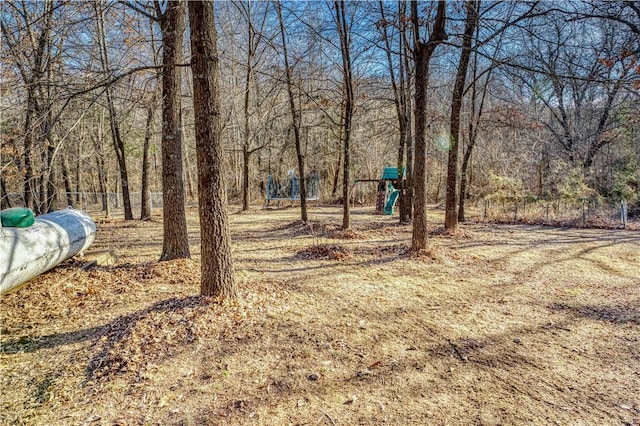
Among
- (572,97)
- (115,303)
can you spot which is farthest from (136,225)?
(572,97)

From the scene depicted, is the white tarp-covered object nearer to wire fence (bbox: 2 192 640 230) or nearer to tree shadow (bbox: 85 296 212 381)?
tree shadow (bbox: 85 296 212 381)

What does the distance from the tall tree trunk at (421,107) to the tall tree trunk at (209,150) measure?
3.96 m

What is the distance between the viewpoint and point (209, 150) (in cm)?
341

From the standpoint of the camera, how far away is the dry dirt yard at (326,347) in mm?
2275

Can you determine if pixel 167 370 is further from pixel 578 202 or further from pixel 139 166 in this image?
pixel 139 166

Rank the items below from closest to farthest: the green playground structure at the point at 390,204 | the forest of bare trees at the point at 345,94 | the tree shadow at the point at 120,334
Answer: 1. the tree shadow at the point at 120,334
2. the forest of bare trees at the point at 345,94
3. the green playground structure at the point at 390,204

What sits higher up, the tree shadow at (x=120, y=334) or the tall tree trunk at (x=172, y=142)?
the tall tree trunk at (x=172, y=142)

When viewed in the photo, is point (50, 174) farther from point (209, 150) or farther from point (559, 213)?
point (559, 213)

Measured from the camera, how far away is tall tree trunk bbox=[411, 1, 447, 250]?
595 cm

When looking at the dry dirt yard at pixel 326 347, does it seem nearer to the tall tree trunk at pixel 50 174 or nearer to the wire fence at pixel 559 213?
the tall tree trunk at pixel 50 174

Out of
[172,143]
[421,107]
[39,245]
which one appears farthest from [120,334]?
[421,107]

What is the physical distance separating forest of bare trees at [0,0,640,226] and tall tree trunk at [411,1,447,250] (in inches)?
1.0

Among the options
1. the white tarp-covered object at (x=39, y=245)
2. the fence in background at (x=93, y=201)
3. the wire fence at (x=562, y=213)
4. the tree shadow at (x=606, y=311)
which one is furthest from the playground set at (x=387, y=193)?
the fence in background at (x=93, y=201)

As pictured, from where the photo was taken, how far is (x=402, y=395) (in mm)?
2424
